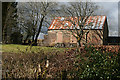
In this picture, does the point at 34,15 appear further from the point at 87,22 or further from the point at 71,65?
the point at 71,65

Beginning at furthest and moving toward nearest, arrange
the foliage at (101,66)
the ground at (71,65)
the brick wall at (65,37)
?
the brick wall at (65,37), the foliage at (101,66), the ground at (71,65)

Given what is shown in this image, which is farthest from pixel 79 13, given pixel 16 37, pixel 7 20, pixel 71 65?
pixel 71 65

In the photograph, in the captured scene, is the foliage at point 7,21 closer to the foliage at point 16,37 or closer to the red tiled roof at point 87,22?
the foliage at point 16,37

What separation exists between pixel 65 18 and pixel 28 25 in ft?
23.2

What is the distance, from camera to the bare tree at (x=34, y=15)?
23822 mm

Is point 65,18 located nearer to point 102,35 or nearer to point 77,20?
Answer: point 77,20

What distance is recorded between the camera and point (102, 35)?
2544 centimetres

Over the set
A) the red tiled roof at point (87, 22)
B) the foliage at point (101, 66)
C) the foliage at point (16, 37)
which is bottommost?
the foliage at point (101, 66)

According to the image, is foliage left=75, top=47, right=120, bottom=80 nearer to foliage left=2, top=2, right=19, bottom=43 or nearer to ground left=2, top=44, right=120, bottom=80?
ground left=2, top=44, right=120, bottom=80

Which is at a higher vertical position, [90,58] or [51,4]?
[51,4]

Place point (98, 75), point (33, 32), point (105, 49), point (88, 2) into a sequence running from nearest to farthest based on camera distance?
point (98, 75) → point (105, 49) → point (88, 2) → point (33, 32)

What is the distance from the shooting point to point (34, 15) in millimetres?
24641

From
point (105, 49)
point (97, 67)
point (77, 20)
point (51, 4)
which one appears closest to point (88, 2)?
point (77, 20)

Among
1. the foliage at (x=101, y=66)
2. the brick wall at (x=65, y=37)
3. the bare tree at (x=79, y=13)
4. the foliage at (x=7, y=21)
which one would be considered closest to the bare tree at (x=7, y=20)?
the foliage at (x=7, y=21)
